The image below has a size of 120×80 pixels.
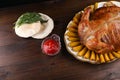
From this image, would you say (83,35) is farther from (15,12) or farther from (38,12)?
(15,12)

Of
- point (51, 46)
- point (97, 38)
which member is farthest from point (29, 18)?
point (97, 38)

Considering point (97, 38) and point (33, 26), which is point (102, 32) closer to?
point (97, 38)

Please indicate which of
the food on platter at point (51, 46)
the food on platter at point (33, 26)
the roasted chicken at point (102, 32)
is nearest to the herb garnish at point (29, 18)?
the food on platter at point (33, 26)

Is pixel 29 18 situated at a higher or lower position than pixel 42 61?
higher

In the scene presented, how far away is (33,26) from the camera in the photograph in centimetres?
117

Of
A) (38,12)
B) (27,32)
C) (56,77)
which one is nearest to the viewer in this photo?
(56,77)

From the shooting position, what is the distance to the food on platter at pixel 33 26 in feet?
3.82

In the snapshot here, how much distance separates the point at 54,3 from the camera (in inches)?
51.7

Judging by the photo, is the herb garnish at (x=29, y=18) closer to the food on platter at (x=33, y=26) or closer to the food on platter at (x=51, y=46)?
the food on platter at (x=33, y=26)

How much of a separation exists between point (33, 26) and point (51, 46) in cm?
14

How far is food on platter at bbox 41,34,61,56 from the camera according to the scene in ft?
3.63

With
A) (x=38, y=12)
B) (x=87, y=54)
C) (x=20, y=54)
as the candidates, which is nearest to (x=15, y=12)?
(x=38, y=12)

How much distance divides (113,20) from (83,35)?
15 centimetres

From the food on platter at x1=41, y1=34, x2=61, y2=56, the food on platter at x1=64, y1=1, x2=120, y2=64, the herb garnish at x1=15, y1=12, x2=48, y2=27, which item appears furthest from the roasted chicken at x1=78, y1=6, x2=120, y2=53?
the herb garnish at x1=15, y1=12, x2=48, y2=27
